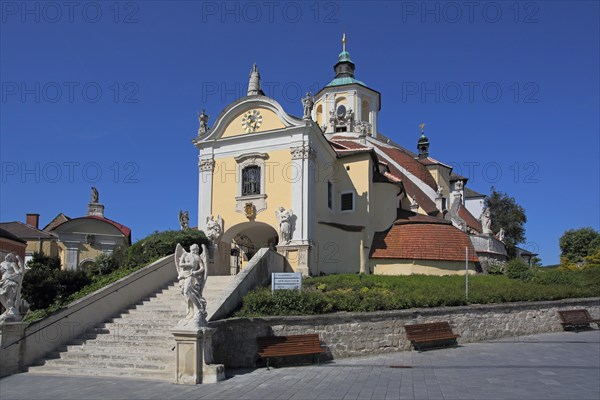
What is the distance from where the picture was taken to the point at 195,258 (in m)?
12.4

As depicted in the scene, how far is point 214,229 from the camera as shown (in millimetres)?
26234

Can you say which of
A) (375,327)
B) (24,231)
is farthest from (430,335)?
(24,231)

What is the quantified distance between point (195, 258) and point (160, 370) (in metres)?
2.79

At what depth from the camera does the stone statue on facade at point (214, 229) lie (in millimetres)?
26125

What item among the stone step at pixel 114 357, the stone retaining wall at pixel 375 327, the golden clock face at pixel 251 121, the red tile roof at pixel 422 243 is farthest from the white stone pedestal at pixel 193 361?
the red tile roof at pixel 422 243

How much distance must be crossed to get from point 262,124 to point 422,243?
1053 cm

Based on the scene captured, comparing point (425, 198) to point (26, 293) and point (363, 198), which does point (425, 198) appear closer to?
point (363, 198)

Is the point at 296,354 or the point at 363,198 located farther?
the point at 363,198

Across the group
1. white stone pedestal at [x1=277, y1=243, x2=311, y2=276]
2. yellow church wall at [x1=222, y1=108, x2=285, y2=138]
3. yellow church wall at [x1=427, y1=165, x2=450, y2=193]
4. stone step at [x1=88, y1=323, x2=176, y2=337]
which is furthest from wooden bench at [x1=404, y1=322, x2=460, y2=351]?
yellow church wall at [x1=427, y1=165, x2=450, y2=193]

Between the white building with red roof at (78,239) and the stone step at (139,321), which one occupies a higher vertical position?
the white building with red roof at (78,239)

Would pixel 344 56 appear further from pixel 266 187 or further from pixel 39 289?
pixel 39 289

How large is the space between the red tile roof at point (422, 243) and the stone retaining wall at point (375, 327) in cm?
734

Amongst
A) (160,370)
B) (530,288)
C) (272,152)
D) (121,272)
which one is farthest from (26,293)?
(530,288)

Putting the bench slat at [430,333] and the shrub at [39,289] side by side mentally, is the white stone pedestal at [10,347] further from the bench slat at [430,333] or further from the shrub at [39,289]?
the bench slat at [430,333]
